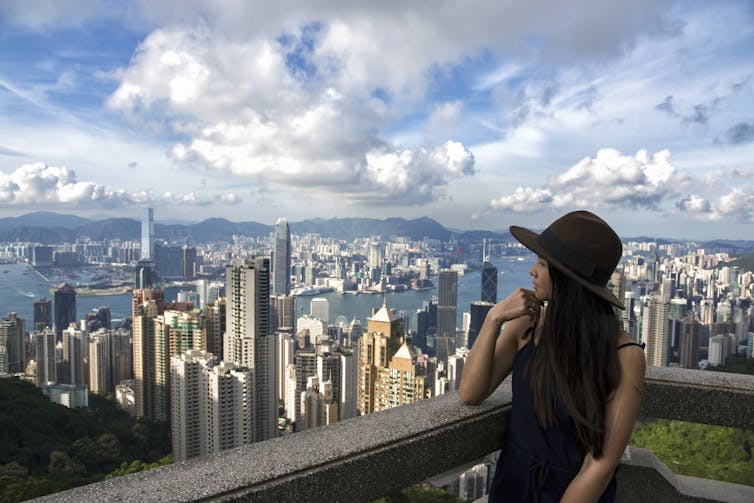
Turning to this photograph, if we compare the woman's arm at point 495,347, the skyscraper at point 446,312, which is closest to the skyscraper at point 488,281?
the skyscraper at point 446,312

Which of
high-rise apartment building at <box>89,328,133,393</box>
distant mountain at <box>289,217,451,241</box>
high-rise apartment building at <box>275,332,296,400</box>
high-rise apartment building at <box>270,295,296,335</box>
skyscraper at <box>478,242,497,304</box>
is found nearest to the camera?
high-rise apartment building at <box>275,332,296,400</box>

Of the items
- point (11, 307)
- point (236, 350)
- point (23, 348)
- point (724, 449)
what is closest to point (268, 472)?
point (724, 449)

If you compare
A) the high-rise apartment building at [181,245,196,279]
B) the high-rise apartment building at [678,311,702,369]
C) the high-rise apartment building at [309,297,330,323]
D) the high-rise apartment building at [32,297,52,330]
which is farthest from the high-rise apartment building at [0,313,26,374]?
the high-rise apartment building at [678,311,702,369]

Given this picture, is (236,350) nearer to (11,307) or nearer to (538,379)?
(11,307)

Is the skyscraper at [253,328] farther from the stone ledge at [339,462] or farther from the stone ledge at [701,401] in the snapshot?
the stone ledge at [339,462]

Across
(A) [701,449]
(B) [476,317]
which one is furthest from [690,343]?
(A) [701,449]

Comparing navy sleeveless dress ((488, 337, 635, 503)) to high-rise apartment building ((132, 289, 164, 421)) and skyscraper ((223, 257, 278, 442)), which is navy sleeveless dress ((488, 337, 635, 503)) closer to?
skyscraper ((223, 257, 278, 442))
